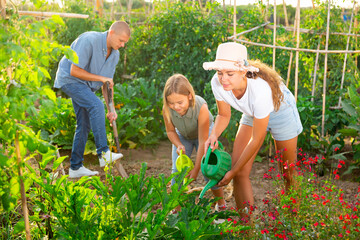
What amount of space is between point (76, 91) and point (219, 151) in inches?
68.9

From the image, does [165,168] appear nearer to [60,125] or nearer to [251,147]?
[60,125]

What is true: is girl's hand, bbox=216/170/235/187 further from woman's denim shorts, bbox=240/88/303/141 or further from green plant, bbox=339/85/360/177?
green plant, bbox=339/85/360/177

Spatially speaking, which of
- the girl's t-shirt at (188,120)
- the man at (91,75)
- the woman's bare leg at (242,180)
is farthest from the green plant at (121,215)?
the man at (91,75)

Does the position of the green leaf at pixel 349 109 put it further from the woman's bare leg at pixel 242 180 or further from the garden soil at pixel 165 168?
the woman's bare leg at pixel 242 180

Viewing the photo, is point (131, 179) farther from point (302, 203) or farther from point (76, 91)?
point (76, 91)

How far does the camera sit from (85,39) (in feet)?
11.8

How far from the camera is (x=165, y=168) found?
4332mm

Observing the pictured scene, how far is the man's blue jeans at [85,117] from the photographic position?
12.0 ft

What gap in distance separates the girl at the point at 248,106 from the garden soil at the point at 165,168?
2.53 ft

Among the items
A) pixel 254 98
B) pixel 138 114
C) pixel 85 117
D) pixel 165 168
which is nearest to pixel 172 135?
pixel 254 98

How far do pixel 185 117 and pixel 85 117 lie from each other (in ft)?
4.48

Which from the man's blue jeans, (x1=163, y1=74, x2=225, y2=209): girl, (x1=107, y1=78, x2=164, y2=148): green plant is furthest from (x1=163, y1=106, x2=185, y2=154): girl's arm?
(x1=107, y1=78, x2=164, y2=148): green plant

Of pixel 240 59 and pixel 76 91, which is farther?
pixel 76 91

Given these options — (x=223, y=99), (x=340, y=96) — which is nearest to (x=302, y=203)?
(x=223, y=99)
